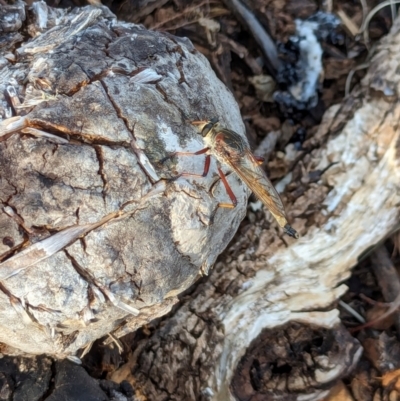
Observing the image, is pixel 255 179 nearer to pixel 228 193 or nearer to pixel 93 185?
pixel 228 193

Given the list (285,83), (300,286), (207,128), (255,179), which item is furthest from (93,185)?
(285,83)

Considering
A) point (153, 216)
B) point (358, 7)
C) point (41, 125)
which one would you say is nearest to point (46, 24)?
point (41, 125)

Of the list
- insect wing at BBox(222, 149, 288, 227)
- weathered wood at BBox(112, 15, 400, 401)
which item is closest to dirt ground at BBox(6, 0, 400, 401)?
weathered wood at BBox(112, 15, 400, 401)

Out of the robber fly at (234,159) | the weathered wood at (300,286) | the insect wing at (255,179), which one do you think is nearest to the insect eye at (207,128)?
the robber fly at (234,159)

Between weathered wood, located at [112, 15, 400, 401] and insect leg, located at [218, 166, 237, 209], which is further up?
insect leg, located at [218, 166, 237, 209]

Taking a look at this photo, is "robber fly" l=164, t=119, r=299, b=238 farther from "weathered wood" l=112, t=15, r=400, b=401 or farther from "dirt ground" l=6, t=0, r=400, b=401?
"dirt ground" l=6, t=0, r=400, b=401

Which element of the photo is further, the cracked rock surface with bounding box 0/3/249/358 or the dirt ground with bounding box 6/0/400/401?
the dirt ground with bounding box 6/0/400/401

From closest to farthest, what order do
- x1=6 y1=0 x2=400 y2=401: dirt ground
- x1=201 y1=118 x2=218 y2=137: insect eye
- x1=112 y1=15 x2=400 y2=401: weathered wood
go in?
x1=201 y1=118 x2=218 y2=137: insect eye
x1=112 y1=15 x2=400 y2=401: weathered wood
x1=6 y1=0 x2=400 y2=401: dirt ground

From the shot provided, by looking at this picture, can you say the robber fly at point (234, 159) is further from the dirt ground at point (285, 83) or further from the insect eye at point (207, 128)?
the dirt ground at point (285, 83)
